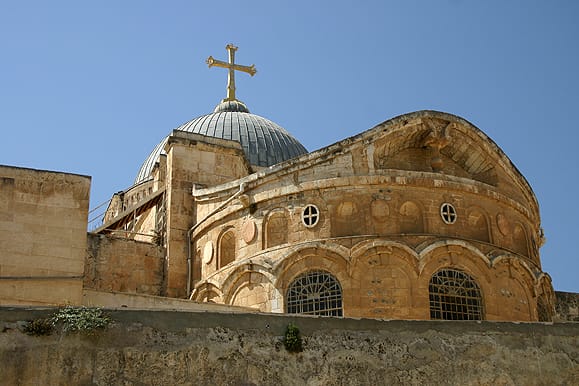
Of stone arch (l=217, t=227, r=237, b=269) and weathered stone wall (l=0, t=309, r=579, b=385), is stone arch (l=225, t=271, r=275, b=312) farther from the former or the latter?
weathered stone wall (l=0, t=309, r=579, b=385)

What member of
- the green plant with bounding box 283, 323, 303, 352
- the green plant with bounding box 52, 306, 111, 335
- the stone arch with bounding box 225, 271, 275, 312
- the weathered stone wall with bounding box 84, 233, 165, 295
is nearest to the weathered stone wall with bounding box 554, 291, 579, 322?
the stone arch with bounding box 225, 271, 275, 312

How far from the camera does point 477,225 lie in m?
23.1

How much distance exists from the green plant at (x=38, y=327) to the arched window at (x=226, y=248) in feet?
43.0

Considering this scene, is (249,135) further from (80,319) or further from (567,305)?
(80,319)

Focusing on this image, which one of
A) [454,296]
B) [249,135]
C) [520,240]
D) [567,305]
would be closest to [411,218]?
[454,296]

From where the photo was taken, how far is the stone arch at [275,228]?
74.1 ft

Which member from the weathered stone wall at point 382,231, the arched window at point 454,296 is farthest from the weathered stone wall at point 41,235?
the arched window at point 454,296

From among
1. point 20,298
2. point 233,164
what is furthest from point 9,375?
point 233,164

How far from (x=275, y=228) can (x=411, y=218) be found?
3.67m

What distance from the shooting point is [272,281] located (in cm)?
2192

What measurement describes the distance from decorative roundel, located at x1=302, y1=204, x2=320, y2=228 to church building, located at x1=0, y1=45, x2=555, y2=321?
3 centimetres

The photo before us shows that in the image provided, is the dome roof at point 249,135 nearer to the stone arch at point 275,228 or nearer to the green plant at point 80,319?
the stone arch at point 275,228

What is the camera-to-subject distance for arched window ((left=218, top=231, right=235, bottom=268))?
2369 centimetres

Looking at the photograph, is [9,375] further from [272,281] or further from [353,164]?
[353,164]
